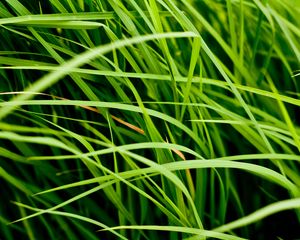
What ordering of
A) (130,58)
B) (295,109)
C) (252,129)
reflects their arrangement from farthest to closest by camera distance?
(295,109) < (252,129) < (130,58)

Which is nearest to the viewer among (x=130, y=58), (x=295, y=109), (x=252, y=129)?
(x=130, y=58)

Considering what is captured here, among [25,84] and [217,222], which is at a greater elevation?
[25,84]

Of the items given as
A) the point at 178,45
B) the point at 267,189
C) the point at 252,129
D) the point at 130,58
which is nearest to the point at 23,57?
the point at 130,58

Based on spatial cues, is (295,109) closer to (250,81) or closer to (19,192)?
(250,81)

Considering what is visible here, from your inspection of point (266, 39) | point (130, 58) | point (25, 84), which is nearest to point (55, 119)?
point (25, 84)

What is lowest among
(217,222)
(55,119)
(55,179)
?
(217,222)

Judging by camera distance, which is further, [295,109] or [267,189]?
[295,109]
